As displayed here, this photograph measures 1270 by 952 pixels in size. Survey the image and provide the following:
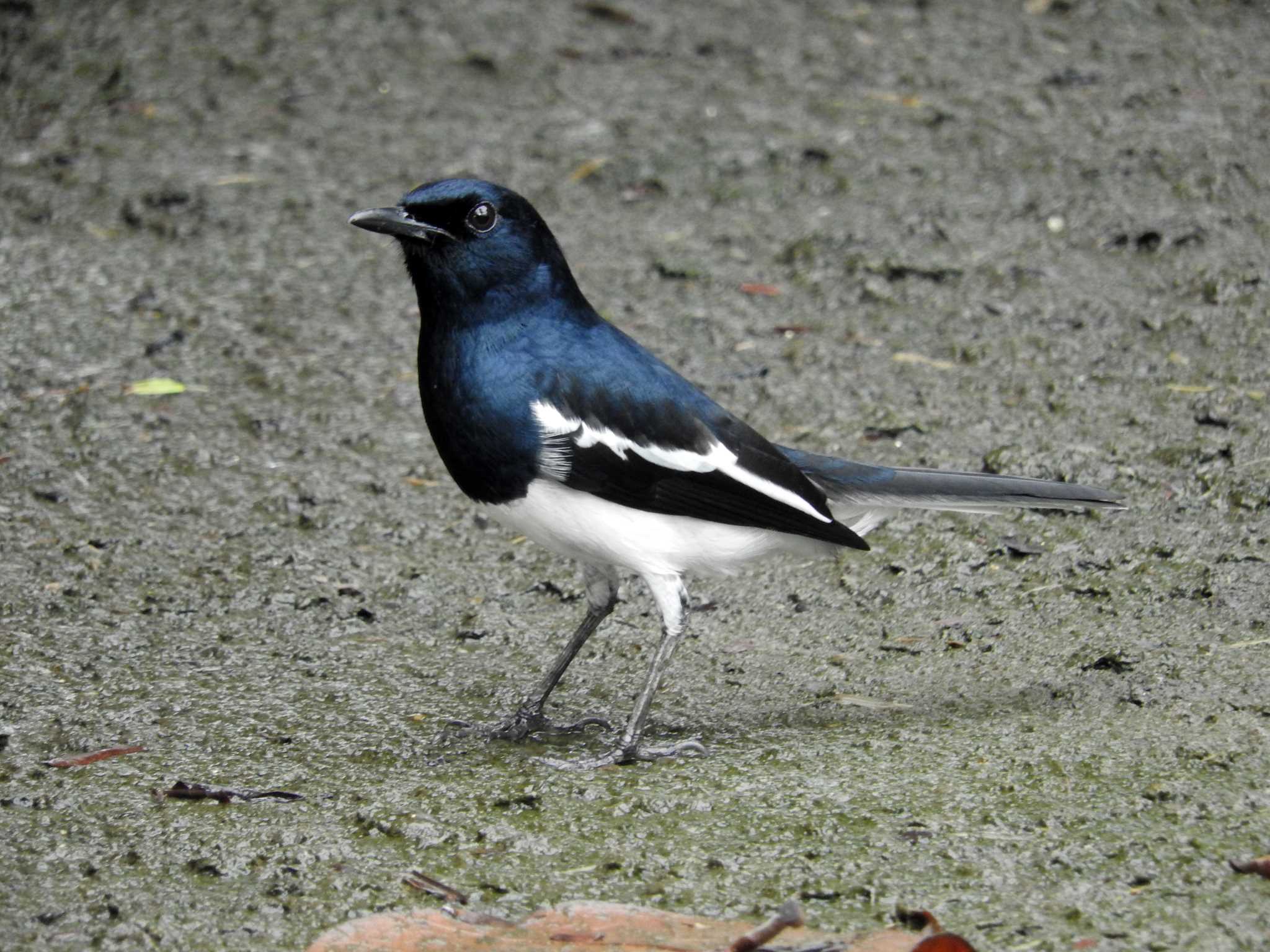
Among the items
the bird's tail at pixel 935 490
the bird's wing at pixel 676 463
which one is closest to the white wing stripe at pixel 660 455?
the bird's wing at pixel 676 463

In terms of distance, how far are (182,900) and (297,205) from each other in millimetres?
4769

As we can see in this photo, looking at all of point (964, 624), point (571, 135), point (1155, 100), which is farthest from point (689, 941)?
point (1155, 100)

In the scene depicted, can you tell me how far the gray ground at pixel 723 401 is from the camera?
3.21 m

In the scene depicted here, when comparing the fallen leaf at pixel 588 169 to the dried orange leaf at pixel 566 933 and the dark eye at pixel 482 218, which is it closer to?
the dark eye at pixel 482 218

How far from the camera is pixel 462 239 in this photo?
3.89 m

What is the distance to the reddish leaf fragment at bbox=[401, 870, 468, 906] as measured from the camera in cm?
304

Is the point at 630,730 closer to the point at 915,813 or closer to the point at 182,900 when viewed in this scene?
the point at 915,813

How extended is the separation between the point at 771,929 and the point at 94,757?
1.77 m

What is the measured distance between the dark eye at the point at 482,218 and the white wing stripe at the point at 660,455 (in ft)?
1.65

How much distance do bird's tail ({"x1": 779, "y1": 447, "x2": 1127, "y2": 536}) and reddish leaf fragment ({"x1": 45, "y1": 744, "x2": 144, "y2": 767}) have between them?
6.07ft

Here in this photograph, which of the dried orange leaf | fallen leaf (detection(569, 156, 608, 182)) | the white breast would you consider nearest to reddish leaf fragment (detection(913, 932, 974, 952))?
the dried orange leaf

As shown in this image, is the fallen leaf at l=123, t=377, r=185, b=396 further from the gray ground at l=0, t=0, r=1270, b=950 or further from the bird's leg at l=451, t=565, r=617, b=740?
the bird's leg at l=451, t=565, r=617, b=740

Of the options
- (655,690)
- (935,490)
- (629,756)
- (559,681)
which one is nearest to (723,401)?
(935,490)

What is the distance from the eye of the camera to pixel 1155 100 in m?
7.77
